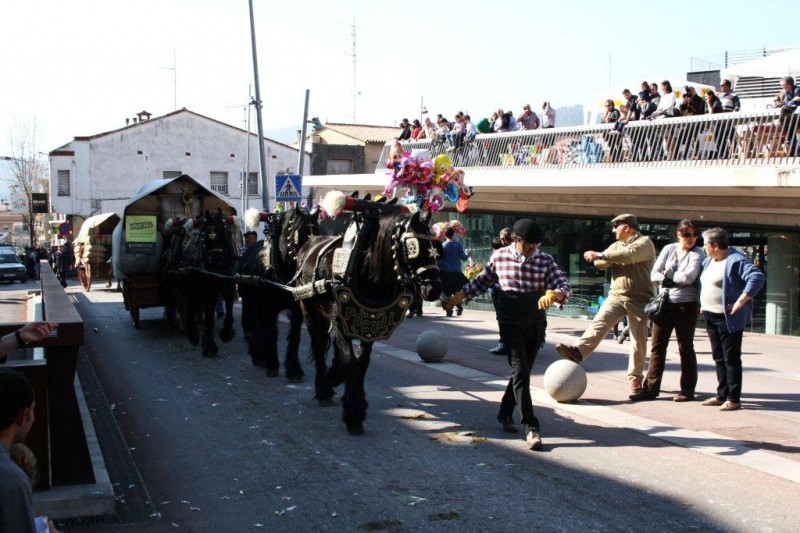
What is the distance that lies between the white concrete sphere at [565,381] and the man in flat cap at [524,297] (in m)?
1.65

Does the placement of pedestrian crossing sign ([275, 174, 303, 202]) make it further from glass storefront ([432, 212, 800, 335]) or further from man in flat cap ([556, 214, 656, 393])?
man in flat cap ([556, 214, 656, 393])

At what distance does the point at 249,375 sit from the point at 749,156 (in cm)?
994

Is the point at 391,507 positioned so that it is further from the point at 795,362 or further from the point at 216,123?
the point at 216,123

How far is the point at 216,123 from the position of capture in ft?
176

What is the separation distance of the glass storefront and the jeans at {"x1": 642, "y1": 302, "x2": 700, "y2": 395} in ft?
26.9

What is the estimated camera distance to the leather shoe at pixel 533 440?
7.48m

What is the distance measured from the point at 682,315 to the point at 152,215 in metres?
9.90

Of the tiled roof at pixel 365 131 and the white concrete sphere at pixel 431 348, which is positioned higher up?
the tiled roof at pixel 365 131

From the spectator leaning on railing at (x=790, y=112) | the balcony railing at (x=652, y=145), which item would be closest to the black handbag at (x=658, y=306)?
the balcony railing at (x=652, y=145)

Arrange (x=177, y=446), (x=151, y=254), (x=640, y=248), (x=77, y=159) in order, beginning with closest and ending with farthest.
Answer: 1. (x=177, y=446)
2. (x=640, y=248)
3. (x=151, y=254)
4. (x=77, y=159)

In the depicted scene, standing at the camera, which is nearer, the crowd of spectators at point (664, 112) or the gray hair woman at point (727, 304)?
the gray hair woman at point (727, 304)

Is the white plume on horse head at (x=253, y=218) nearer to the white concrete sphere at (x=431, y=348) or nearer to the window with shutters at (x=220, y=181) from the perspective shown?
the white concrete sphere at (x=431, y=348)

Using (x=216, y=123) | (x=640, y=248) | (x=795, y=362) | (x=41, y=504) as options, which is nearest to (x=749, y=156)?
(x=795, y=362)

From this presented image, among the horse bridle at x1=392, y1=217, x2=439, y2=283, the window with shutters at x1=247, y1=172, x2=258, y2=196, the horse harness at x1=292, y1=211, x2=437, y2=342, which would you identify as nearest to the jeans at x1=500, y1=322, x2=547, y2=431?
the horse bridle at x1=392, y1=217, x2=439, y2=283
